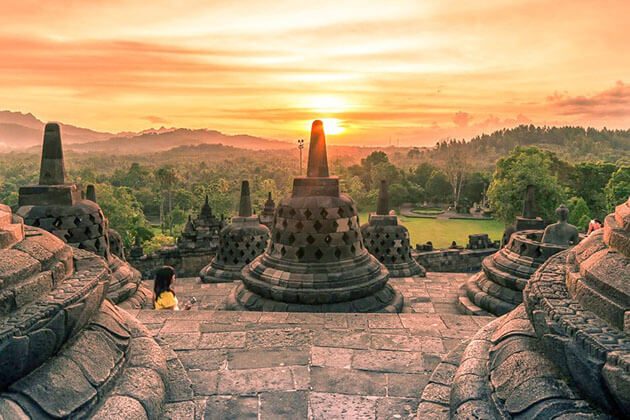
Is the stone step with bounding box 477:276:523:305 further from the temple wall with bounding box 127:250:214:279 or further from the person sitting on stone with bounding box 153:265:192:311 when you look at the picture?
the temple wall with bounding box 127:250:214:279

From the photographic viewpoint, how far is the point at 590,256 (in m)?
2.79

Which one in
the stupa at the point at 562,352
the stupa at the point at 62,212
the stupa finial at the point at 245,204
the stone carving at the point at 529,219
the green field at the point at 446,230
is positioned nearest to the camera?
the stupa at the point at 562,352

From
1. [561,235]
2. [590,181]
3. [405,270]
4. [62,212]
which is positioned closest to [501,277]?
[561,235]

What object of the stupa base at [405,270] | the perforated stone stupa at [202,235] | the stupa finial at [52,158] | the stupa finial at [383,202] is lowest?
the perforated stone stupa at [202,235]

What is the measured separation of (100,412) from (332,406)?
1.52 m

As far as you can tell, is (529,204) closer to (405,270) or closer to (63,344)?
(405,270)

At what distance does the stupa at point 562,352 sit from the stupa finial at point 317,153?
463cm

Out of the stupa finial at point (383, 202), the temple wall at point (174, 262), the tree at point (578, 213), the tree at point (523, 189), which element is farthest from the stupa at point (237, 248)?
the tree at point (578, 213)

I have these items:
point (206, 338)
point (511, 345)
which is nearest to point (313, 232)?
point (206, 338)

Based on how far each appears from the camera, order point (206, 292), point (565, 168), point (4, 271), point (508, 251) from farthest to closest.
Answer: point (565, 168), point (206, 292), point (508, 251), point (4, 271)

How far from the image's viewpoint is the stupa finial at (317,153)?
A: 7.45 metres

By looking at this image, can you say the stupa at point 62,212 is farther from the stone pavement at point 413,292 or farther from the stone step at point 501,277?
the stone step at point 501,277

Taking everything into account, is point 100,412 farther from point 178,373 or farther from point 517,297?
point 517,297

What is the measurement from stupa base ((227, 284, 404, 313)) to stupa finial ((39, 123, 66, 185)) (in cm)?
350
